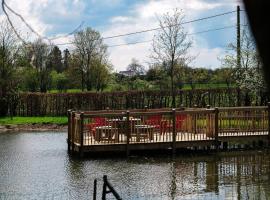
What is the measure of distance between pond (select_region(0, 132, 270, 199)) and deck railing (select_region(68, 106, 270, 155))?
835mm

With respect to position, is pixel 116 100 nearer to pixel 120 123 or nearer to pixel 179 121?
pixel 179 121

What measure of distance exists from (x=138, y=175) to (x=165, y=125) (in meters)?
5.00

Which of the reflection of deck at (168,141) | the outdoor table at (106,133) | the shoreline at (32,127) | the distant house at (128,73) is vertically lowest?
the shoreline at (32,127)

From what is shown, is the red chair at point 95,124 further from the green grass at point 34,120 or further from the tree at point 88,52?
the tree at point 88,52

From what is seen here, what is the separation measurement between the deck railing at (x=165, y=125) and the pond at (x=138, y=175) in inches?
32.9

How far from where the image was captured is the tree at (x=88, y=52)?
56.5m

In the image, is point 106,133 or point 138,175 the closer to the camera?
point 138,175

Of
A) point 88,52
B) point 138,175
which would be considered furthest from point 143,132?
point 88,52

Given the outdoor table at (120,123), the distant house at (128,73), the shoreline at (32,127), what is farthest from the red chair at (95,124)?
the distant house at (128,73)

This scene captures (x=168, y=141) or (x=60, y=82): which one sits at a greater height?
(x=60, y=82)

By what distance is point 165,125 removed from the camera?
20.0 metres

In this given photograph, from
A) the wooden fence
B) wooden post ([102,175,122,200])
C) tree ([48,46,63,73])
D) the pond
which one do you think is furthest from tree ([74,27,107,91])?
wooden post ([102,175,122,200])

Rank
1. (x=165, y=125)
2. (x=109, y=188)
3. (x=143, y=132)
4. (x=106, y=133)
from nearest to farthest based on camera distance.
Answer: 1. (x=109, y=188)
2. (x=106, y=133)
3. (x=143, y=132)
4. (x=165, y=125)

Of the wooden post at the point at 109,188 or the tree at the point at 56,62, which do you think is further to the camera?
the tree at the point at 56,62
